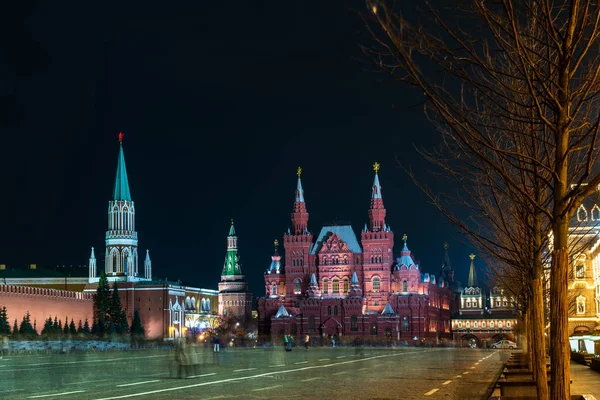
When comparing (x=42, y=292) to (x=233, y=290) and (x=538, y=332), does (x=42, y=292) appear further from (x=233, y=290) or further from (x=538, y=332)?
(x=538, y=332)

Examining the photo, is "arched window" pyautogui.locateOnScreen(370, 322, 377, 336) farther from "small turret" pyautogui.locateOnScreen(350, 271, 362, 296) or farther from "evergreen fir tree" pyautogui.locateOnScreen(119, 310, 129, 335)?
"evergreen fir tree" pyautogui.locateOnScreen(119, 310, 129, 335)

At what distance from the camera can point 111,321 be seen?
10050cm

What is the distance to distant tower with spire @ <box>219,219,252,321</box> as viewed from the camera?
461ft

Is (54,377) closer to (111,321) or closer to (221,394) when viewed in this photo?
(221,394)

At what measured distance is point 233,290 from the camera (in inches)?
5571

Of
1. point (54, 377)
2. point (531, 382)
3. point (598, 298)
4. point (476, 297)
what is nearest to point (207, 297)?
point (476, 297)

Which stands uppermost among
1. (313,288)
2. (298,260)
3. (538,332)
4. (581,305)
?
(298,260)

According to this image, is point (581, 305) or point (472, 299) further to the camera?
point (472, 299)

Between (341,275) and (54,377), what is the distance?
285 feet

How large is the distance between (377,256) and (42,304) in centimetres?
4266

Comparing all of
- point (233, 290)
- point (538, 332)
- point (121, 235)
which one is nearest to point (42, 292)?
point (121, 235)

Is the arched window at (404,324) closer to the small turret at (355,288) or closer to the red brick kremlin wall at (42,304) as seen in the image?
the small turret at (355,288)

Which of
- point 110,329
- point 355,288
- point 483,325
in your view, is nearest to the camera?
point 110,329

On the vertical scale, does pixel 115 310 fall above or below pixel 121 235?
below
